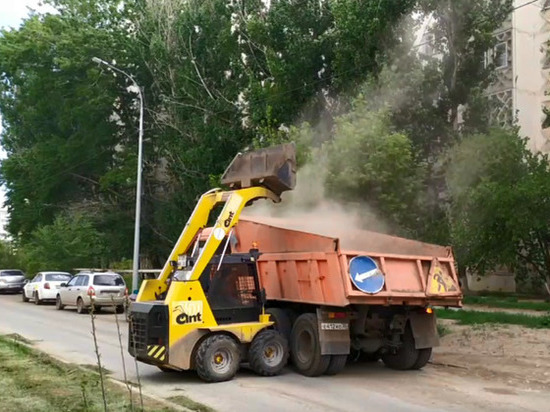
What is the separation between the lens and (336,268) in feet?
35.0

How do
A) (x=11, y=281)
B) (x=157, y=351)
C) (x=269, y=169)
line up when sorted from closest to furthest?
1. (x=157, y=351)
2. (x=269, y=169)
3. (x=11, y=281)

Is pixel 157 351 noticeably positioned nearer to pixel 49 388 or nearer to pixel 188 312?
pixel 188 312

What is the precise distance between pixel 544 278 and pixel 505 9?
959 cm

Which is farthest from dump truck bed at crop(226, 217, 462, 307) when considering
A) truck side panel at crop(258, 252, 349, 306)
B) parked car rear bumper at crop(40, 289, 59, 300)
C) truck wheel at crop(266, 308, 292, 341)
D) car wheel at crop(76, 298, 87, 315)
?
parked car rear bumper at crop(40, 289, 59, 300)

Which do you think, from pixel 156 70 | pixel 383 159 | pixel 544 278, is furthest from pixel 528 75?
pixel 383 159

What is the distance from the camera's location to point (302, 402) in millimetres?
9188

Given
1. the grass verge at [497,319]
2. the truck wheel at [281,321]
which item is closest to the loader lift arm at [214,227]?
the truck wheel at [281,321]

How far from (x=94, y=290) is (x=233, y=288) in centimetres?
1396

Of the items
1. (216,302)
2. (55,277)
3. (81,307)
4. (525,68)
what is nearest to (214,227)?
(216,302)

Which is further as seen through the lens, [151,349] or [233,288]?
[233,288]

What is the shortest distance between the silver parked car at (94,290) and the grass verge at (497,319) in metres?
11.5

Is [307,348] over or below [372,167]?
below

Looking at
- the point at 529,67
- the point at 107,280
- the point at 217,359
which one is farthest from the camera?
the point at 529,67

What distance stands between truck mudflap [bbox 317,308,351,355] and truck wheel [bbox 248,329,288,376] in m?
0.74
